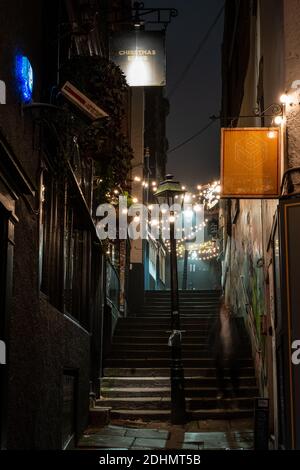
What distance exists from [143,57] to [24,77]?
920 centimetres

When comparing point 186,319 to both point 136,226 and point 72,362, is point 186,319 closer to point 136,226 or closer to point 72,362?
point 136,226

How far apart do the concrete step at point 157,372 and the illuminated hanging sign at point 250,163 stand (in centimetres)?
874

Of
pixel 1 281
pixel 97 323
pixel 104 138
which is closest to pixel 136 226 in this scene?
pixel 97 323

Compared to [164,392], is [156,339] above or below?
above

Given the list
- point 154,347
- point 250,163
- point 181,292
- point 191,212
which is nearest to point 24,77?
point 250,163

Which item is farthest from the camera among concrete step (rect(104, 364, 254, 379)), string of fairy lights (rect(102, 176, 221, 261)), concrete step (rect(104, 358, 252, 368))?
string of fairy lights (rect(102, 176, 221, 261))

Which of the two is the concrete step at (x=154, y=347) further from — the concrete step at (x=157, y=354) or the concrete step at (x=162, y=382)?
the concrete step at (x=162, y=382)

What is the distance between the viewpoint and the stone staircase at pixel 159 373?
15.4 meters

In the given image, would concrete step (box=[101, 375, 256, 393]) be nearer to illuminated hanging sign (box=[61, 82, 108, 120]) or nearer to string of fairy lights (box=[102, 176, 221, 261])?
string of fairy lights (box=[102, 176, 221, 261])

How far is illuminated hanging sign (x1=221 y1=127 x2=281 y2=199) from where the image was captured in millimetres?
9500

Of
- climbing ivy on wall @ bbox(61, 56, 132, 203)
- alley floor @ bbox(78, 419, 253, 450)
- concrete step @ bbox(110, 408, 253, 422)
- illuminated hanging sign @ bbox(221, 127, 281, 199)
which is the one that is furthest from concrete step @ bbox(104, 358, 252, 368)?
illuminated hanging sign @ bbox(221, 127, 281, 199)

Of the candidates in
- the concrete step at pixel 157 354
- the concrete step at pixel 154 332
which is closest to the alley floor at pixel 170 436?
the concrete step at pixel 157 354

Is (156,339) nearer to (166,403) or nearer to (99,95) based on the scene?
(166,403)

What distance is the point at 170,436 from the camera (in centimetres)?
1314
